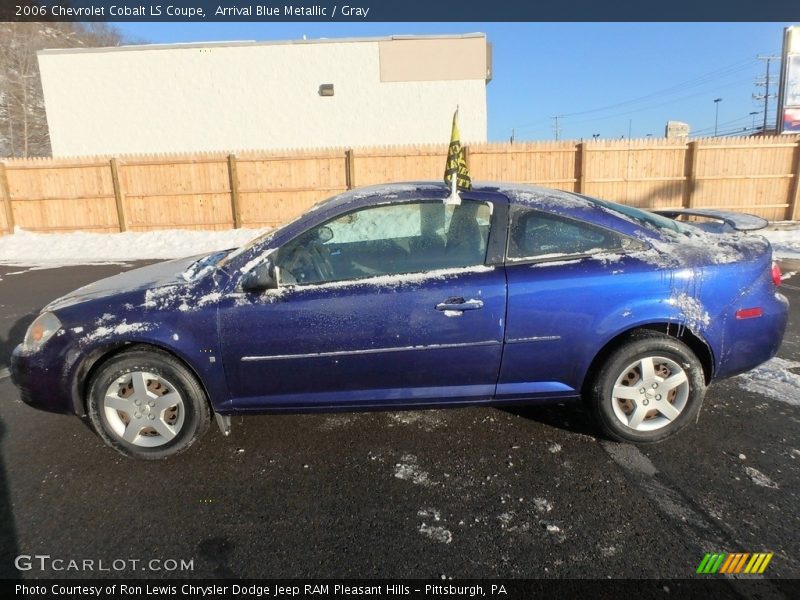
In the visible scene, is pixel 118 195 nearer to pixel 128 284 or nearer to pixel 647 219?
pixel 128 284

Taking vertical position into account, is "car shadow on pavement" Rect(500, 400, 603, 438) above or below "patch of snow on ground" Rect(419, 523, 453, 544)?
above

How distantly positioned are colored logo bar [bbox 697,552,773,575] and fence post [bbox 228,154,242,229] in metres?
14.2

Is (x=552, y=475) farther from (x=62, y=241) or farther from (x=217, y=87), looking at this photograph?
(x=217, y=87)

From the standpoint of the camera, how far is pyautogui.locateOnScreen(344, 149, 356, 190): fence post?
13.9 m

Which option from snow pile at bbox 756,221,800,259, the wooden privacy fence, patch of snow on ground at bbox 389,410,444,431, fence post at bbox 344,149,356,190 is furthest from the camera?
fence post at bbox 344,149,356,190

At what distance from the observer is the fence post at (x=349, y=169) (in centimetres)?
1391

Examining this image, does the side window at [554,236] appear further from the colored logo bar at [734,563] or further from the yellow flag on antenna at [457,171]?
the colored logo bar at [734,563]

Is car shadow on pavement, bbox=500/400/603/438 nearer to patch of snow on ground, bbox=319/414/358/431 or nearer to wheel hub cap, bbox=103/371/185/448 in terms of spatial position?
patch of snow on ground, bbox=319/414/358/431

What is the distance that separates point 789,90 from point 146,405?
827 inches

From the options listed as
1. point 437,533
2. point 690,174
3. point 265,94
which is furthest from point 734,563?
point 265,94

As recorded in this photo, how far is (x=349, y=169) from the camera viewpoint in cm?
1398

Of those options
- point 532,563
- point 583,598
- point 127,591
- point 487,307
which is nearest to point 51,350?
point 127,591

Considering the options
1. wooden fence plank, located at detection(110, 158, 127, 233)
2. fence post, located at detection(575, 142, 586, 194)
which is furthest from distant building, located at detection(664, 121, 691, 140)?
wooden fence plank, located at detection(110, 158, 127, 233)

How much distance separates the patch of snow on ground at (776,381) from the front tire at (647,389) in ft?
3.66
